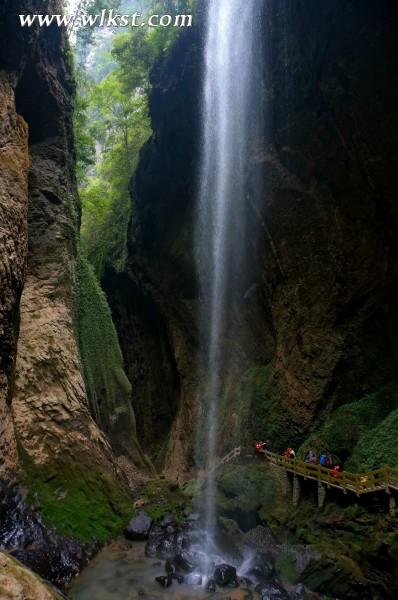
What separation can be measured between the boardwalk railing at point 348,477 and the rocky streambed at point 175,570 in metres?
2.48

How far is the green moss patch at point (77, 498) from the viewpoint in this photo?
30.5 ft

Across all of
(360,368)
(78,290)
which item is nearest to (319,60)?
(360,368)

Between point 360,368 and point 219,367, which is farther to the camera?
point 219,367

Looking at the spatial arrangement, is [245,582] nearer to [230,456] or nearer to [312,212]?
[230,456]

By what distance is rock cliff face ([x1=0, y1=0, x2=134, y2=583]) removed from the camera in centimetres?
934

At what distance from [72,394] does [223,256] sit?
1168 cm

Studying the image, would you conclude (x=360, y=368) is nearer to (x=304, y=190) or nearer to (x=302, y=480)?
(x=302, y=480)

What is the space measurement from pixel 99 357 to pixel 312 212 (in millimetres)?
9860

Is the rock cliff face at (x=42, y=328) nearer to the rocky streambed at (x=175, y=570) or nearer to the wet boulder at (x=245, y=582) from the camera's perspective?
the rocky streambed at (x=175, y=570)

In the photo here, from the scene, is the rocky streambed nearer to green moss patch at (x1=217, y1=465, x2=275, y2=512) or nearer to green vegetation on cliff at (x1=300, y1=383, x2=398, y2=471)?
green moss patch at (x1=217, y1=465, x2=275, y2=512)

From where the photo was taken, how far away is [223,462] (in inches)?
689

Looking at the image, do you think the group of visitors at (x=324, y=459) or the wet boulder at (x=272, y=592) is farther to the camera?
the group of visitors at (x=324, y=459)

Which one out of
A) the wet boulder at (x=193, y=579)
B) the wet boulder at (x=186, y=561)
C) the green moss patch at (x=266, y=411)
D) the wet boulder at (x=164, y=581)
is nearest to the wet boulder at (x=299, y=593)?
the wet boulder at (x=193, y=579)

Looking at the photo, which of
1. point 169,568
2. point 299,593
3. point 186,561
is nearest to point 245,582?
point 299,593
